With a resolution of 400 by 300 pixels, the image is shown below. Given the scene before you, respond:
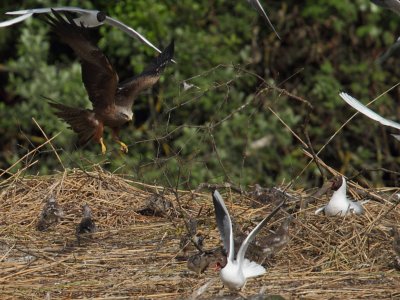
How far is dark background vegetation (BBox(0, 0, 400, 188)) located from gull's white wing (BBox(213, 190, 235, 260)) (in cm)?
495

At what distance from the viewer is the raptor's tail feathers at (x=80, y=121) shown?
784cm

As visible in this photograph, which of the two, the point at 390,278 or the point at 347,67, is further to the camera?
the point at 347,67

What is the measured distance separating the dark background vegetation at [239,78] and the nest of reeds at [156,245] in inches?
134

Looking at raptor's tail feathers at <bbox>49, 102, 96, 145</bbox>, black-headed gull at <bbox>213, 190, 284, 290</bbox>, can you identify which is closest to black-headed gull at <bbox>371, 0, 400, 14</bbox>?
raptor's tail feathers at <bbox>49, 102, 96, 145</bbox>

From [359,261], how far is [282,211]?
0.60 metres

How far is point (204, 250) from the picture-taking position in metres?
5.71

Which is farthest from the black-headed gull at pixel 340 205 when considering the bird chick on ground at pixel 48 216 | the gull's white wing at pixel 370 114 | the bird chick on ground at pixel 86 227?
the bird chick on ground at pixel 48 216

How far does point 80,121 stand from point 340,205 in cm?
230

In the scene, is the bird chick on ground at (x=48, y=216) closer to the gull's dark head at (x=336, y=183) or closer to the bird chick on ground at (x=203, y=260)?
the bird chick on ground at (x=203, y=260)

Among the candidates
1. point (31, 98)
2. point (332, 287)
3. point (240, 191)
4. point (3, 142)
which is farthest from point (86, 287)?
point (3, 142)

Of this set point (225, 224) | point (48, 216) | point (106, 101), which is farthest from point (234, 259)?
point (106, 101)

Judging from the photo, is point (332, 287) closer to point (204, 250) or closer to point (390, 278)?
point (390, 278)

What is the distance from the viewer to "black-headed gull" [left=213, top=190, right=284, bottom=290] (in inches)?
201

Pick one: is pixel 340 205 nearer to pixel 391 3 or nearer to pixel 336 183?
pixel 336 183
